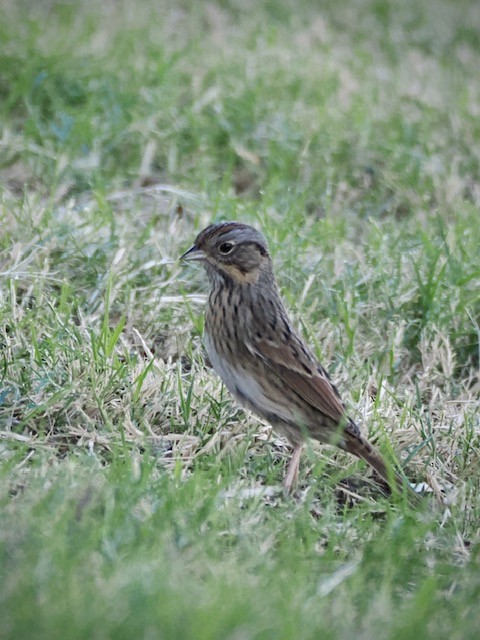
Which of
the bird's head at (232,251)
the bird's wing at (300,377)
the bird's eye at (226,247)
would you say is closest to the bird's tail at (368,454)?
the bird's wing at (300,377)

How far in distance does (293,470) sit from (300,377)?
0.38 metres

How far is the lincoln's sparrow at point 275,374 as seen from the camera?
4.57 meters

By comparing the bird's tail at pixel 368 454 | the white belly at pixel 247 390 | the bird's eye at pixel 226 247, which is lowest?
the bird's tail at pixel 368 454

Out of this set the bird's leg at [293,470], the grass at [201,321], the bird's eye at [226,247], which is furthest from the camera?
the bird's eye at [226,247]

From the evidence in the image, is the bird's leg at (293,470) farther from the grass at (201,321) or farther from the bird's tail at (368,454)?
the bird's tail at (368,454)

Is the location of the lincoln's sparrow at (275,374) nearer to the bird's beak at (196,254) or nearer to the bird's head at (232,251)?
the bird's head at (232,251)

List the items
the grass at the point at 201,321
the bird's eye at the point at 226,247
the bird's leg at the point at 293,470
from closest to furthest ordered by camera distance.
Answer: the grass at the point at 201,321
the bird's leg at the point at 293,470
the bird's eye at the point at 226,247

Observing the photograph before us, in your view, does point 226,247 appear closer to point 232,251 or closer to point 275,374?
point 232,251

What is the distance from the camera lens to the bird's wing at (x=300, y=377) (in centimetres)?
459

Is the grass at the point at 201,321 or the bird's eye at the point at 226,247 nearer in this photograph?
the grass at the point at 201,321

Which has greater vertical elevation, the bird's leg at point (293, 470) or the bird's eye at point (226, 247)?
the bird's eye at point (226, 247)

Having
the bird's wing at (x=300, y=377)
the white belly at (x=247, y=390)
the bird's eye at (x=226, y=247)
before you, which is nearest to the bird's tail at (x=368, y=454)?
the bird's wing at (x=300, y=377)

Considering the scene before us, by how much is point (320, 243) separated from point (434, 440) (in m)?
1.65

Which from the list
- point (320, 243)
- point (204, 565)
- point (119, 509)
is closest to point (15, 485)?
point (119, 509)
